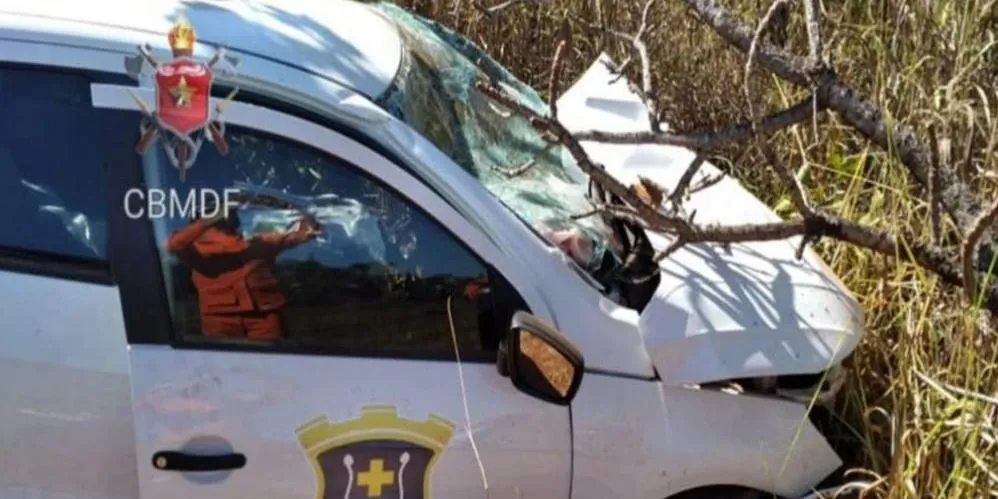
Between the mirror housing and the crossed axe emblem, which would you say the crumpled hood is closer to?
the mirror housing

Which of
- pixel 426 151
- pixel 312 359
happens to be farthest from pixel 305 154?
pixel 312 359

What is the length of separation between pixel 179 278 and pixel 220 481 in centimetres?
47

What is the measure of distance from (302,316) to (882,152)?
2359 millimetres

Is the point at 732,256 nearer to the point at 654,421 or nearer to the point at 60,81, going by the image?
the point at 654,421

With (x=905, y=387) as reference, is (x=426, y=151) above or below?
above

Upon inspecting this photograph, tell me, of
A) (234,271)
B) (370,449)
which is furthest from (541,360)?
(234,271)

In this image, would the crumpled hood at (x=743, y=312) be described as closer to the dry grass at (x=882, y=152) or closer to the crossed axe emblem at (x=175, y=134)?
the dry grass at (x=882, y=152)

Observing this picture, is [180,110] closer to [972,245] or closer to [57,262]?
[57,262]

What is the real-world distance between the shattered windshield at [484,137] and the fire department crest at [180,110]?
414mm

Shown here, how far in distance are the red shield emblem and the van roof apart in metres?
0.11

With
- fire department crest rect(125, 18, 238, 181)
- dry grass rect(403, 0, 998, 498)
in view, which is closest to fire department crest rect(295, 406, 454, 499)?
fire department crest rect(125, 18, 238, 181)

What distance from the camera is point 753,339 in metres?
2.88

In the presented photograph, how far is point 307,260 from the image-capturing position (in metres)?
2.69

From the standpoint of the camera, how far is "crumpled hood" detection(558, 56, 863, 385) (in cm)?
282
